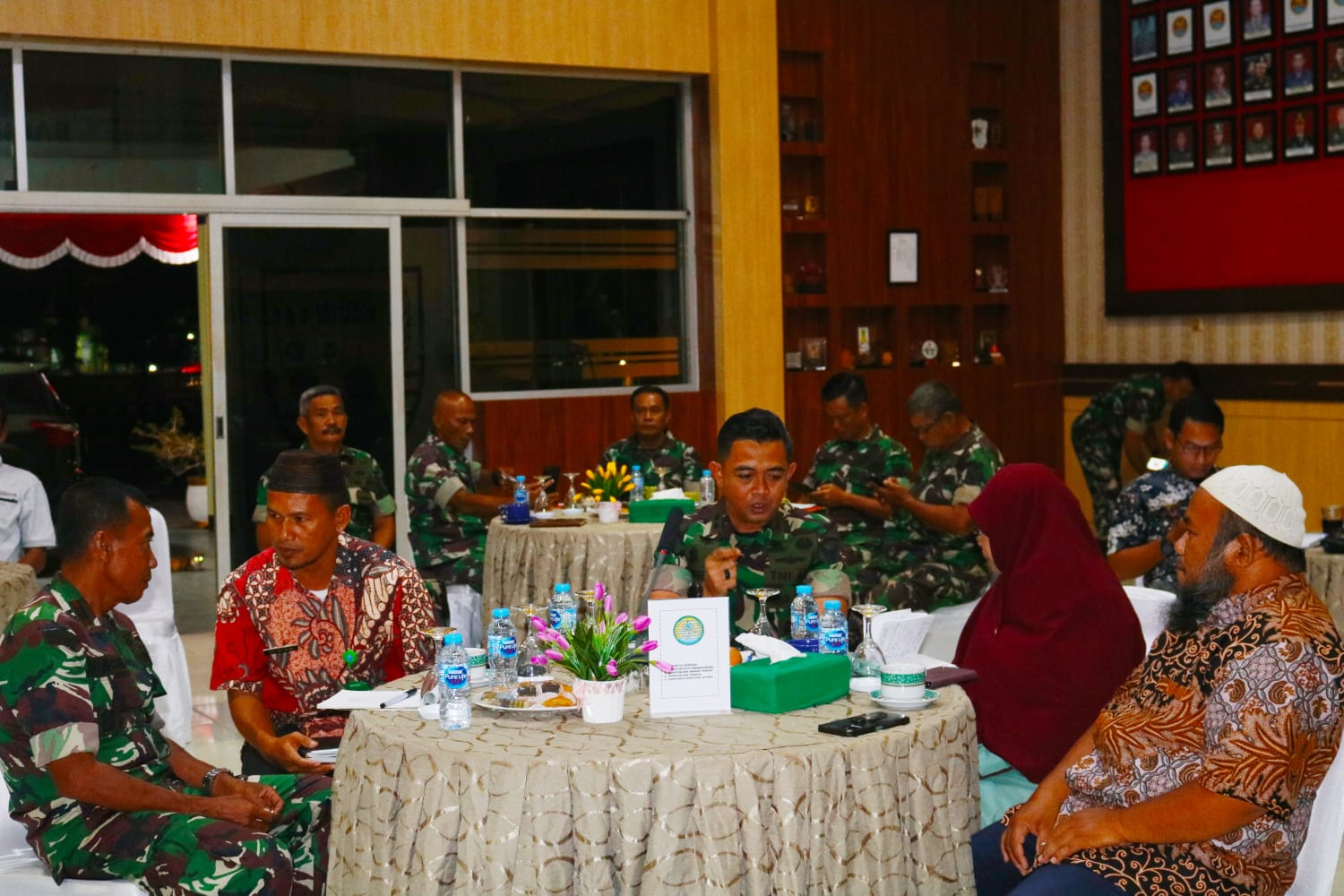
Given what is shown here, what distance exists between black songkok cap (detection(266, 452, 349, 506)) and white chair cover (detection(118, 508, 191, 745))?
6.38 feet

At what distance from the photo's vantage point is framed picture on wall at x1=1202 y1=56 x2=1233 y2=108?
10164 mm

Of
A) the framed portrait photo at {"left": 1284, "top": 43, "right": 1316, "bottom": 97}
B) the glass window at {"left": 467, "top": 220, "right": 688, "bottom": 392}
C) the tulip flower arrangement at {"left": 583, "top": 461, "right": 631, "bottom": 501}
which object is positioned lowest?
the tulip flower arrangement at {"left": 583, "top": 461, "right": 631, "bottom": 501}

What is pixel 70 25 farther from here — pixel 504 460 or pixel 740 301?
pixel 740 301

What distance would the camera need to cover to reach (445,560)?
7625mm

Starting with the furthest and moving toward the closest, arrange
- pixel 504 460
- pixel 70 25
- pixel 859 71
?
pixel 859 71, pixel 504 460, pixel 70 25

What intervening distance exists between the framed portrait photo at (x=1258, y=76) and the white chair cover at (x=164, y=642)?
24.8ft

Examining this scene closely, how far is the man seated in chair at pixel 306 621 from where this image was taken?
394cm

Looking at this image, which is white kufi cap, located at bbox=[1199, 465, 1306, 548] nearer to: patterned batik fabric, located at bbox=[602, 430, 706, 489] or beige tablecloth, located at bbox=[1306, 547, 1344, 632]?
beige tablecloth, located at bbox=[1306, 547, 1344, 632]

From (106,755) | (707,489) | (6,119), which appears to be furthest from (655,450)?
(106,755)

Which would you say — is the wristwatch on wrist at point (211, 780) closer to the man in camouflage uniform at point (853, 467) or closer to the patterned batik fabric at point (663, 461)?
the man in camouflage uniform at point (853, 467)

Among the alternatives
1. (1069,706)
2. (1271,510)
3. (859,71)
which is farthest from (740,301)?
(1271,510)

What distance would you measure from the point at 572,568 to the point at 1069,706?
3.32 metres

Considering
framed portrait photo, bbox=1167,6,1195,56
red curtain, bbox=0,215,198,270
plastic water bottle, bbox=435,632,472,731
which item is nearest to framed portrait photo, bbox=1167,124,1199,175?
framed portrait photo, bbox=1167,6,1195,56

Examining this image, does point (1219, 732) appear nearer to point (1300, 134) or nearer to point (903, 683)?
point (903, 683)
